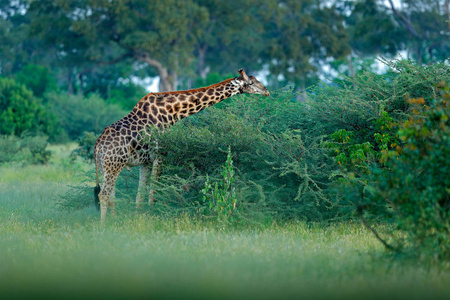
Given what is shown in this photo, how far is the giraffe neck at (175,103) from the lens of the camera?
32.3 feet

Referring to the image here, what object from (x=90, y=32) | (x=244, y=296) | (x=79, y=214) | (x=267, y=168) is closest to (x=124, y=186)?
(x=79, y=214)

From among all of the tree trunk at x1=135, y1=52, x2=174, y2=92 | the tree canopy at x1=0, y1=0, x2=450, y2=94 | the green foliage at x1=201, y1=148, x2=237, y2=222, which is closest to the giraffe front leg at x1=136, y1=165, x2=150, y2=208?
the green foliage at x1=201, y1=148, x2=237, y2=222

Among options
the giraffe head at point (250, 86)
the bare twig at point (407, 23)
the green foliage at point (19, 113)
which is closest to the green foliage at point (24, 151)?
the green foliage at point (19, 113)

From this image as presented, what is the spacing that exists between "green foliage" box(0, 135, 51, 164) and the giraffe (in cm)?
1086

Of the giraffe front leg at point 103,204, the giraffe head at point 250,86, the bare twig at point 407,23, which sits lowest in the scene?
the giraffe front leg at point 103,204

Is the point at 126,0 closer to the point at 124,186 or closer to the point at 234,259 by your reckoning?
the point at 124,186

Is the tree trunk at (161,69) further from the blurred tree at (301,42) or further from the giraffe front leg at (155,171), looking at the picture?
the giraffe front leg at (155,171)

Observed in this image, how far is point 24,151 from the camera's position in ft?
66.8

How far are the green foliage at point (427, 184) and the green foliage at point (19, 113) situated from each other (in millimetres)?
21201

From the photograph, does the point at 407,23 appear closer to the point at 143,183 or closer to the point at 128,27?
the point at 128,27

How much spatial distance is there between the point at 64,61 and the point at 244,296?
4100 cm

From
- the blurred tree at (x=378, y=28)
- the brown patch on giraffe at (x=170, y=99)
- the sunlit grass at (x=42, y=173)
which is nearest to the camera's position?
the brown patch on giraffe at (x=170, y=99)

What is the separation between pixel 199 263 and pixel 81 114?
27.6 meters

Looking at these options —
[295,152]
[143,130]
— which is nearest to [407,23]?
[295,152]
